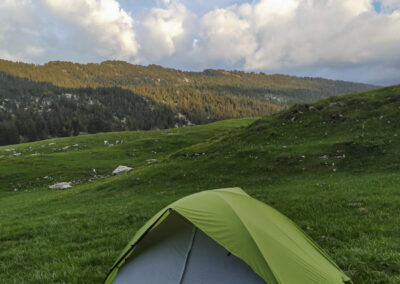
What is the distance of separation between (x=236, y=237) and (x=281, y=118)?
3253 centimetres

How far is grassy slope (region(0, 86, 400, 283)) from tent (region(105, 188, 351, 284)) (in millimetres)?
1525

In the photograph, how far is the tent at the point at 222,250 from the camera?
229 inches

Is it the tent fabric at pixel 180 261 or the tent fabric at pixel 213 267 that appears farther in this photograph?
the tent fabric at pixel 180 261

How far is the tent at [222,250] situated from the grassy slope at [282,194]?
1525mm

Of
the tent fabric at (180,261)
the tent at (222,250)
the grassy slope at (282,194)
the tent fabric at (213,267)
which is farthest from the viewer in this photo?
the grassy slope at (282,194)

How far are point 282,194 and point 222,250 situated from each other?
11.0 metres

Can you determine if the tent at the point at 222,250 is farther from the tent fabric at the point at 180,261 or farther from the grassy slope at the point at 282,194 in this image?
the grassy slope at the point at 282,194

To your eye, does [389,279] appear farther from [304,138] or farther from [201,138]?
[201,138]

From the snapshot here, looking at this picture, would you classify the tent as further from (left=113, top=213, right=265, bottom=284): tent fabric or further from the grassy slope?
the grassy slope

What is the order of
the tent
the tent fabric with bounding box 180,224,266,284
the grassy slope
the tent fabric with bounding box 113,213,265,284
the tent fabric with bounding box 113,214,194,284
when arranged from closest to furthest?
the tent, the tent fabric with bounding box 180,224,266,284, the tent fabric with bounding box 113,213,265,284, the tent fabric with bounding box 113,214,194,284, the grassy slope

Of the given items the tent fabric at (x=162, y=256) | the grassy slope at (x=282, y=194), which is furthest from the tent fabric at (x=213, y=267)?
the grassy slope at (x=282, y=194)

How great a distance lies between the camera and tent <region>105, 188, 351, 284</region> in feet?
19.1

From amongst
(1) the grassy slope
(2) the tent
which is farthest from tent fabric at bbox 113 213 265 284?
(1) the grassy slope

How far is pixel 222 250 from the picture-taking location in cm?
649
